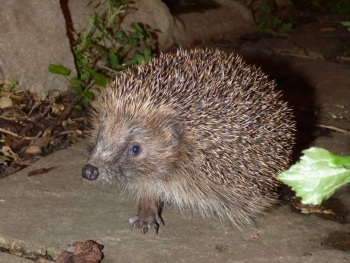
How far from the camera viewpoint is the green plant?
3.79 m

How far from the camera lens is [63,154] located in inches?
121

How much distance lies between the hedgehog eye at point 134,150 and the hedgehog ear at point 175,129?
0.50 feet

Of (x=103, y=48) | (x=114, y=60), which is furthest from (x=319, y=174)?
(x=103, y=48)

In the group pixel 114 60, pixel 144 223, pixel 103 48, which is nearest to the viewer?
pixel 144 223

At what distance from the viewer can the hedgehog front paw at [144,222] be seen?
2.38 metres

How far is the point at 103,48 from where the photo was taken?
424cm

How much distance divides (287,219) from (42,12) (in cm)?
225

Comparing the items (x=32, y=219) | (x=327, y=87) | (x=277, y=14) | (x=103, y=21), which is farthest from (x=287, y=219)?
(x=277, y=14)

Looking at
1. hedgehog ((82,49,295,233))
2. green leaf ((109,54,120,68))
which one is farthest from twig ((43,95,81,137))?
hedgehog ((82,49,295,233))

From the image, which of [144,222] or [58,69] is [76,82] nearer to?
[58,69]

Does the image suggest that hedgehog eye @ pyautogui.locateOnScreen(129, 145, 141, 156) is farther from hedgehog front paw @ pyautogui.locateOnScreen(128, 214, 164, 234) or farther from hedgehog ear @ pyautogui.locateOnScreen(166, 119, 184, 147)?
hedgehog front paw @ pyautogui.locateOnScreen(128, 214, 164, 234)

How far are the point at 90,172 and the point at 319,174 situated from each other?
61.0 inches

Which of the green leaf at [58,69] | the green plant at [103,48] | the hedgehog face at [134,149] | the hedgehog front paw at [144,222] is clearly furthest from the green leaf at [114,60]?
the hedgehog front paw at [144,222]

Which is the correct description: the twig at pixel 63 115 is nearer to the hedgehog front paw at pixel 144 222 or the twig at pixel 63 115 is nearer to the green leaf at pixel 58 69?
the green leaf at pixel 58 69
